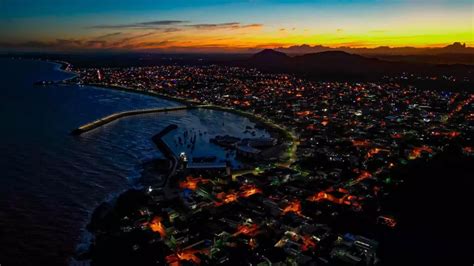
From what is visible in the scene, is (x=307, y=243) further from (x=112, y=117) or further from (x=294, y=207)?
(x=112, y=117)

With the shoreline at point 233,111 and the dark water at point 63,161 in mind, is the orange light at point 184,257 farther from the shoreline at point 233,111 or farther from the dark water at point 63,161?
the shoreline at point 233,111

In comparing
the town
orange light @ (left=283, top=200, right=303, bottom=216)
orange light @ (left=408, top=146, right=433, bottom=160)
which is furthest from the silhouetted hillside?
orange light @ (left=283, top=200, right=303, bottom=216)

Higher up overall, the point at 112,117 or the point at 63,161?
the point at 112,117

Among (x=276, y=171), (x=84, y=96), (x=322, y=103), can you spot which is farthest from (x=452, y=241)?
(x=84, y=96)

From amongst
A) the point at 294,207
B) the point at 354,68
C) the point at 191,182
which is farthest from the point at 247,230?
the point at 354,68

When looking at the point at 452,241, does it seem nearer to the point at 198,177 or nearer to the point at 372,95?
the point at 198,177

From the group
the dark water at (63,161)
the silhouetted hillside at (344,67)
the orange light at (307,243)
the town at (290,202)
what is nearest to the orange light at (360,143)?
the town at (290,202)

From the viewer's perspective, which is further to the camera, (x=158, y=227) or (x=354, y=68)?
(x=354, y=68)

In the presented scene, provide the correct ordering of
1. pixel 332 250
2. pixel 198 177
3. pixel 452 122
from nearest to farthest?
pixel 332 250
pixel 198 177
pixel 452 122
